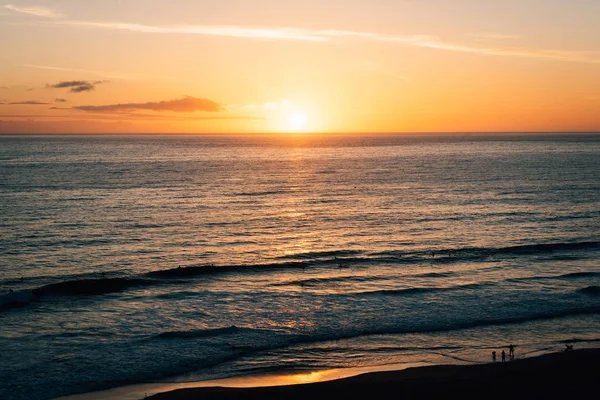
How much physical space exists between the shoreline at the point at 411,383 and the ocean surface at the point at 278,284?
124cm

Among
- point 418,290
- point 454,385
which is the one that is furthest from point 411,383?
point 418,290

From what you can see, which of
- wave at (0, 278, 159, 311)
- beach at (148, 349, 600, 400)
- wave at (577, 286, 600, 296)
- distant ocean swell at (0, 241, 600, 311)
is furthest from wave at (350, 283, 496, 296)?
wave at (0, 278, 159, 311)

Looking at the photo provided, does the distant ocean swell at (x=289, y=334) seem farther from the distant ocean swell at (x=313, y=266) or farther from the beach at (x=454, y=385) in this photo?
the distant ocean swell at (x=313, y=266)

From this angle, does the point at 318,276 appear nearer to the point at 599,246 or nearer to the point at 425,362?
the point at 425,362

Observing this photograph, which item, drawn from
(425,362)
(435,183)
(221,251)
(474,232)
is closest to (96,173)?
(435,183)

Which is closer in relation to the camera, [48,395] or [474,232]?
[48,395]

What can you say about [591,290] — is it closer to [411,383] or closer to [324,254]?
[411,383]

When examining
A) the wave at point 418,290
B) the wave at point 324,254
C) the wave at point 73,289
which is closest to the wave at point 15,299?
the wave at point 73,289

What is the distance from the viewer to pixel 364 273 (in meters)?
42.4

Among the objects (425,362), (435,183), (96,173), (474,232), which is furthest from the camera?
(96,173)

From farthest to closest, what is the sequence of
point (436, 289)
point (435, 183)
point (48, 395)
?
point (435, 183), point (436, 289), point (48, 395)

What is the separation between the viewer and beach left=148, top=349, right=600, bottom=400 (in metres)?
22.2

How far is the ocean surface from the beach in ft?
7.31

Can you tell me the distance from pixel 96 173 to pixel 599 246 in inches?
3869
